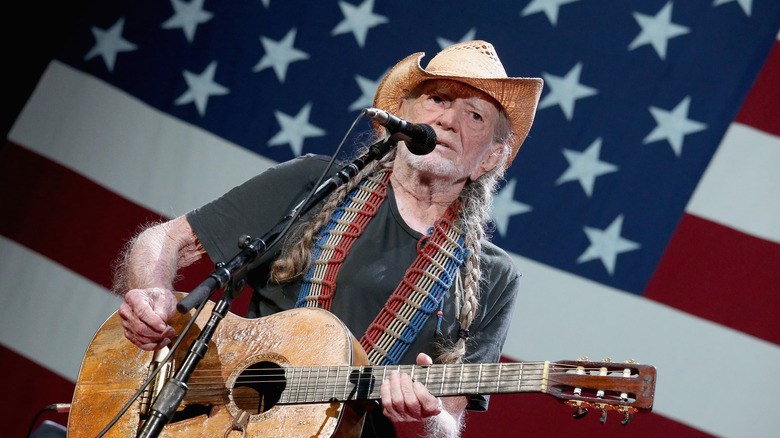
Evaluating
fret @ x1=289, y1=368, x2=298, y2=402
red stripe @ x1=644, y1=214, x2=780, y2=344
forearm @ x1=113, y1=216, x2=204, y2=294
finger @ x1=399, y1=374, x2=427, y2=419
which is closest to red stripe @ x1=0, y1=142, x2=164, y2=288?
forearm @ x1=113, y1=216, x2=204, y2=294

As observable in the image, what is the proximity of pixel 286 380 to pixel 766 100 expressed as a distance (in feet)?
9.19

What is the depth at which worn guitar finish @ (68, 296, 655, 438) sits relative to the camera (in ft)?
6.59

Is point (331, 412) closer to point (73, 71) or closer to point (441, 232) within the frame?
point (441, 232)

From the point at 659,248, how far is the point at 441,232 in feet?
4.73

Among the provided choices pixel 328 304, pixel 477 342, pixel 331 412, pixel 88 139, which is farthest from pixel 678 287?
pixel 88 139

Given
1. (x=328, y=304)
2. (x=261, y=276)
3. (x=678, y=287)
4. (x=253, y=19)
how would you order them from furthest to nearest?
(x=253, y=19) → (x=678, y=287) → (x=261, y=276) → (x=328, y=304)

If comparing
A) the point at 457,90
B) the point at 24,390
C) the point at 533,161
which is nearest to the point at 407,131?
the point at 457,90

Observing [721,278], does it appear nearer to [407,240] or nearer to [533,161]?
[533,161]

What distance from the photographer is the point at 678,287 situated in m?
3.64

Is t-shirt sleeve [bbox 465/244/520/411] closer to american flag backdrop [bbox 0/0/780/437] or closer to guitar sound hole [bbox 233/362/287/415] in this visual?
guitar sound hole [bbox 233/362/287/415]

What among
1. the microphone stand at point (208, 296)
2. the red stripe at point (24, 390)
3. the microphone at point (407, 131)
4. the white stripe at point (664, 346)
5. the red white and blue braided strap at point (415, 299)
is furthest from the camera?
the red stripe at point (24, 390)

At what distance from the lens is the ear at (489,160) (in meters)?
3.02

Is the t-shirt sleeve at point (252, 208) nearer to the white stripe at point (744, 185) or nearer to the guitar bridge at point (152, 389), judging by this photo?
the guitar bridge at point (152, 389)

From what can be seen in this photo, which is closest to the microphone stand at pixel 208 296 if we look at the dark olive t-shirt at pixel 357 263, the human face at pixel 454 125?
the dark olive t-shirt at pixel 357 263
